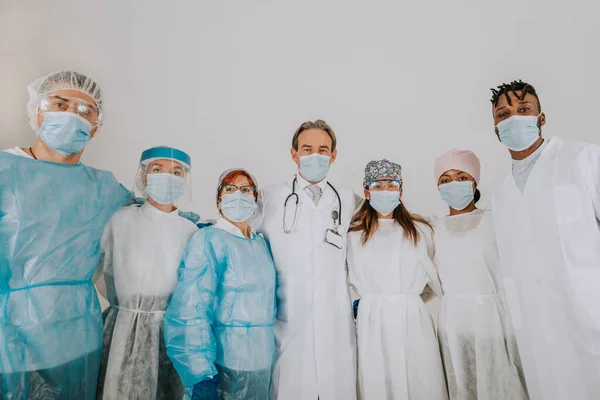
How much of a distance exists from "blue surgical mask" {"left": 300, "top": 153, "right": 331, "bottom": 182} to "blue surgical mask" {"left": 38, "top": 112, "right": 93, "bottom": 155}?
3.12 feet

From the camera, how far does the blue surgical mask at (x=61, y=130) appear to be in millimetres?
1391

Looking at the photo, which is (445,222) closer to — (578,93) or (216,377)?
(216,377)

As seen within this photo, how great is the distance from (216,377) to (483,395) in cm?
113

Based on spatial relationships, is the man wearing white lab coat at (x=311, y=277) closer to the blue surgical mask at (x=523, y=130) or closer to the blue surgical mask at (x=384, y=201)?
the blue surgical mask at (x=384, y=201)

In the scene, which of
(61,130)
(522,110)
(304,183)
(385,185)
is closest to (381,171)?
(385,185)

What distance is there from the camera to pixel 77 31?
Answer: 248 centimetres

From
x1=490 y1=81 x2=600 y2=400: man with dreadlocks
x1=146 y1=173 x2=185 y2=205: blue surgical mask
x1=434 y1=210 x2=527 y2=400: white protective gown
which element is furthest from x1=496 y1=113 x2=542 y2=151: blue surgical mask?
x1=146 y1=173 x2=185 y2=205: blue surgical mask

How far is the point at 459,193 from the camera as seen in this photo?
5.90ft

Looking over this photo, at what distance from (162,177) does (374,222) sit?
3.33ft

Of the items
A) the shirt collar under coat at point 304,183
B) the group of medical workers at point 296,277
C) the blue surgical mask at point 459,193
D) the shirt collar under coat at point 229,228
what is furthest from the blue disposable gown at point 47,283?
the blue surgical mask at point 459,193

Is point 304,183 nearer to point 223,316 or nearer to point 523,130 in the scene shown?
point 223,316

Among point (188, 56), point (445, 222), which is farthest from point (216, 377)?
point (188, 56)

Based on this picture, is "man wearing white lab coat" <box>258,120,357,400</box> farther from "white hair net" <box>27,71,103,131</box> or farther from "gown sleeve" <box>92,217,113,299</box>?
"white hair net" <box>27,71,103,131</box>

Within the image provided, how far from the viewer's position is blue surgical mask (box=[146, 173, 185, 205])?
1608 mm
